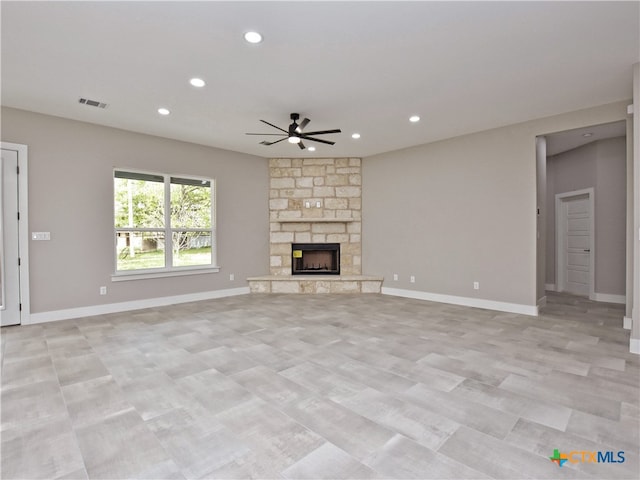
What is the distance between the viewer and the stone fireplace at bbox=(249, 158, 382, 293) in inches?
282

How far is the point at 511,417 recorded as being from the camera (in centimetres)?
214

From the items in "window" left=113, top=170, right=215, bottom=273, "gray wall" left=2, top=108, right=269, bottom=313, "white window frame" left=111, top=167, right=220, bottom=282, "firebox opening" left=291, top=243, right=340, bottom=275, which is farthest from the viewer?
"firebox opening" left=291, top=243, right=340, bottom=275

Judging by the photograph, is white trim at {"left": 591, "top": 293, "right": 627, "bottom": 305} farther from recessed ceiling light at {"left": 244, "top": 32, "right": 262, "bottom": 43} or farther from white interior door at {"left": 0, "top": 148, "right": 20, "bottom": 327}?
white interior door at {"left": 0, "top": 148, "right": 20, "bottom": 327}

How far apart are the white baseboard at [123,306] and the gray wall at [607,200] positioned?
6812 mm

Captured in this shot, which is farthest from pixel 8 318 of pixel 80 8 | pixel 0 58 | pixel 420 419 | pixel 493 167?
pixel 493 167

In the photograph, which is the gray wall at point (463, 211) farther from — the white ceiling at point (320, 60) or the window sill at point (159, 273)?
the window sill at point (159, 273)

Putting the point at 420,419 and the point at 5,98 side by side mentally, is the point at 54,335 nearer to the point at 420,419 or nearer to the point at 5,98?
the point at 5,98

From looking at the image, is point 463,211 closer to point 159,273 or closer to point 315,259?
point 315,259

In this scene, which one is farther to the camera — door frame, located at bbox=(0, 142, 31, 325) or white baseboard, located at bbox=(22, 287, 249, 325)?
white baseboard, located at bbox=(22, 287, 249, 325)

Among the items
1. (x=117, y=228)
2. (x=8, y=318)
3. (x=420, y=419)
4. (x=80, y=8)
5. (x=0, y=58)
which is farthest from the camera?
(x=117, y=228)

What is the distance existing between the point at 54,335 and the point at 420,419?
4.23 metres

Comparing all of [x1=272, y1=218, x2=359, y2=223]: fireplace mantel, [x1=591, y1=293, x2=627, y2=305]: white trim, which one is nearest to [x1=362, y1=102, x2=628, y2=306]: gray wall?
[x1=272, y1=218, x2=359, y2=223]: fireplace mantel

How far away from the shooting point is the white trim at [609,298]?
5830mm

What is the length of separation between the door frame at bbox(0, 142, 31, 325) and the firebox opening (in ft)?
14.4
